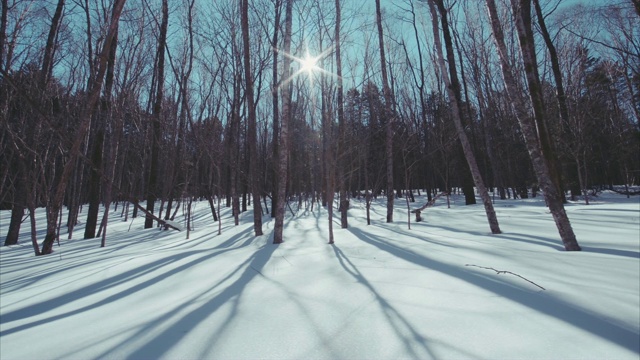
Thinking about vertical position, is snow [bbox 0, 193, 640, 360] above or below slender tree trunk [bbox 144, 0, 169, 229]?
below

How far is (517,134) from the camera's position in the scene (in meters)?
22.5

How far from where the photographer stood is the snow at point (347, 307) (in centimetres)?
166

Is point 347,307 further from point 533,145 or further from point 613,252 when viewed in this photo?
point 533,145

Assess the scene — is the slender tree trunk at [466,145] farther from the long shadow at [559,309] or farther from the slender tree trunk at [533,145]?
the long shadow at [559,309]

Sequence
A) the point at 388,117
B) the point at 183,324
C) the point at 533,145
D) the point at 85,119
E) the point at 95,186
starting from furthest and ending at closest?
1. the point at 95,186
2. the point at 388,117
3. the point at 85,119
4. the point at 533,145
5. the point at 183,324

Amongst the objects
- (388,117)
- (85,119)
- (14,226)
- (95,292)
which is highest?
(388,117)

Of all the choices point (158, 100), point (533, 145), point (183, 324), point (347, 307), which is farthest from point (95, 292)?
point (158, 100)

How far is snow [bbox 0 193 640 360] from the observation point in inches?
65.5

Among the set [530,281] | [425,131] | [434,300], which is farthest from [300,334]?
[425,131]

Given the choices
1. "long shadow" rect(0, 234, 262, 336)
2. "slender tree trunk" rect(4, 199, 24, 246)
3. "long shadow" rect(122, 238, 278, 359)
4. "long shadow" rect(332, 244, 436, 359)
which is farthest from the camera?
"slender tree trunk" rect(4, 199, 24, 246)

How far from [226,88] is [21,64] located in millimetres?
6474

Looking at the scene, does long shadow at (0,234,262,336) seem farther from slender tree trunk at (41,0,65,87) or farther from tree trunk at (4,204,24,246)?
tree trunk at (4,204,24,246)

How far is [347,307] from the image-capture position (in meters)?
2.19

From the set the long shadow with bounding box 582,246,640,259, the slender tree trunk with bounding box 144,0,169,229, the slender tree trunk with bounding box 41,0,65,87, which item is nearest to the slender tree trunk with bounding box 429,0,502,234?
the long shadow with bounding box 582,246,640,259
